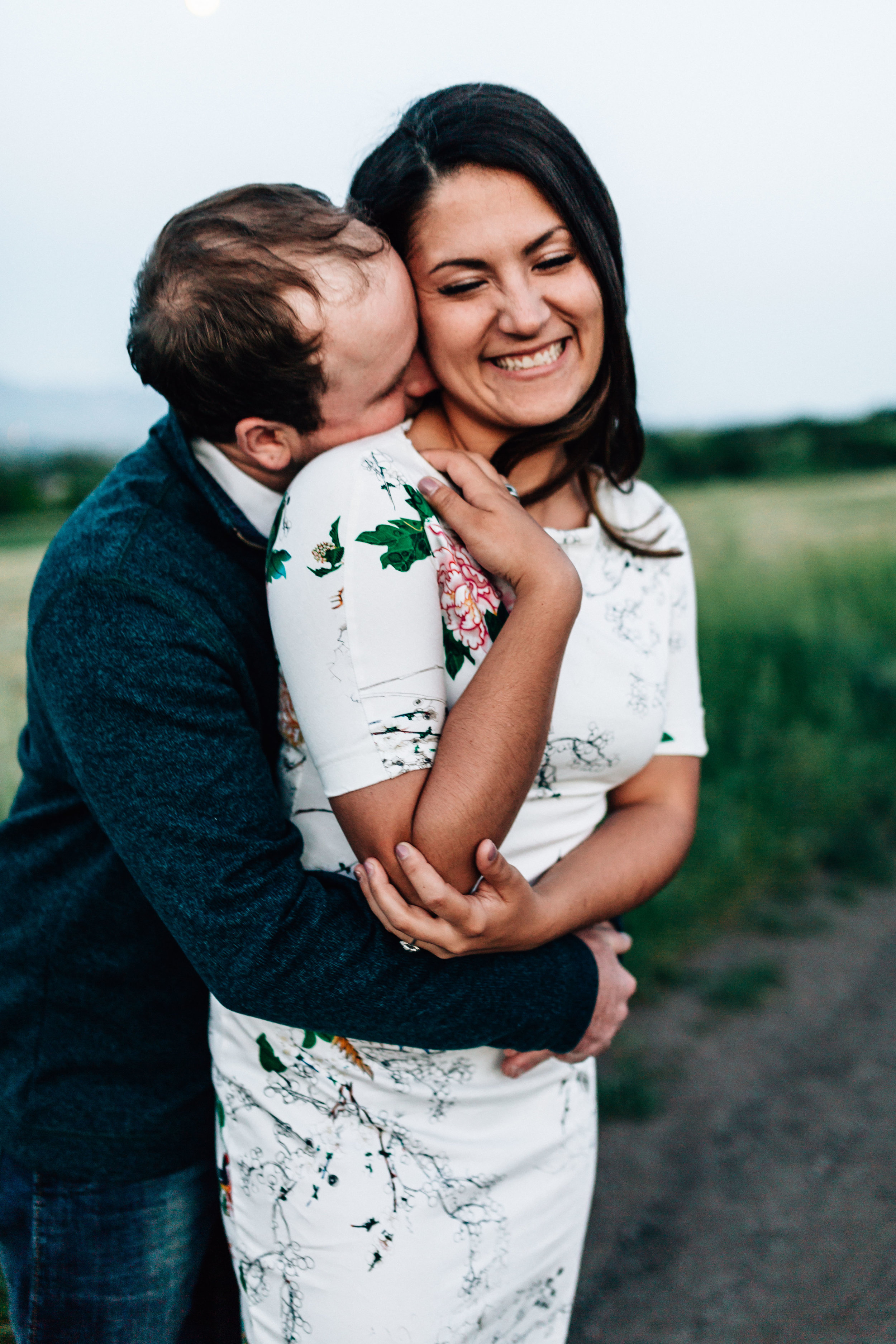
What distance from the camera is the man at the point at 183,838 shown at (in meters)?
1.20

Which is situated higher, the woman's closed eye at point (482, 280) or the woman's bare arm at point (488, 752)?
the woman's closed eye at point (482, 280)

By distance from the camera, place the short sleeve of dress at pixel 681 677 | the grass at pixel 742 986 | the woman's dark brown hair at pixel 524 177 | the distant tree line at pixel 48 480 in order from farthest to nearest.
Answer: the grass at pixel 742 986 < the distant tree line at pixel 48 480 < the short sleeve of dress at pixel 681 677 < the woman's dark brown hair at pixel 524 177

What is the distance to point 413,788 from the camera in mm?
1188

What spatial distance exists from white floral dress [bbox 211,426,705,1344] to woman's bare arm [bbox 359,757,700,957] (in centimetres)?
6

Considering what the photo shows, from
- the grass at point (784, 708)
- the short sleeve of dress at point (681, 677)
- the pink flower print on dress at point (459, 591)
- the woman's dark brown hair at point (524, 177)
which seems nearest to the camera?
the pink flower print on dress at point (459, 591)

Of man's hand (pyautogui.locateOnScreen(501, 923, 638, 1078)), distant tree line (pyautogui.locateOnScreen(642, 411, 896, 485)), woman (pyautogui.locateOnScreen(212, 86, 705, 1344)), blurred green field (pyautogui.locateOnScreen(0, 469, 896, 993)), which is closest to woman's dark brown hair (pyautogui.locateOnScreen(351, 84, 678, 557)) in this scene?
woman (pyautogui.locateOnScreen(212, 86, 705, 1344))

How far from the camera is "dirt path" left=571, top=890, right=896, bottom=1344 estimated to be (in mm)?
2416

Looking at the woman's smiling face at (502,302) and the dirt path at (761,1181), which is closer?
the woman's smiling face at (502,302)

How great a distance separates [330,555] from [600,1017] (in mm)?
763

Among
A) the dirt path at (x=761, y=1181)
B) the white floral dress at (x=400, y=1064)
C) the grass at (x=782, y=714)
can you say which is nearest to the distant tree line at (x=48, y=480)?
the white floral dress at (x=400, y=1064)

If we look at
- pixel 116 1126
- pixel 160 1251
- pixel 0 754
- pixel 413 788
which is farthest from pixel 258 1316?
pixel 0 754

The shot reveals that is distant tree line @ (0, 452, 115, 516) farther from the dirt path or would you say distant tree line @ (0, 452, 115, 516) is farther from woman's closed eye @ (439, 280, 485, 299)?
the dirt path

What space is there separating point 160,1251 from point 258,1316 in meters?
0.19

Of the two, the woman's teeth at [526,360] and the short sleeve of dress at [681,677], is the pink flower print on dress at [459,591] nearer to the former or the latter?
the woman's teeth at [526,360]
